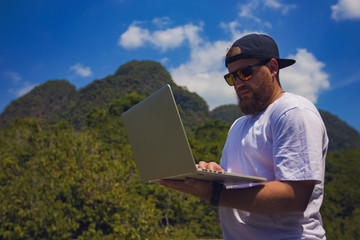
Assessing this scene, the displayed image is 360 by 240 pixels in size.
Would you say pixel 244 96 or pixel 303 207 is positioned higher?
pixel 244 96

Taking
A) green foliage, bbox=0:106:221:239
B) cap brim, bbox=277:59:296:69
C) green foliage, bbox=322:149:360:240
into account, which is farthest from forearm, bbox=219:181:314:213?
green foliage, bbox=0:106:221:239

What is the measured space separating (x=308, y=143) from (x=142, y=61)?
9322cm

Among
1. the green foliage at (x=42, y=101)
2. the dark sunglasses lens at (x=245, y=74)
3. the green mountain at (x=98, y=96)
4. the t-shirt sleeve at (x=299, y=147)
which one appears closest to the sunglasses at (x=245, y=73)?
the dark sunglasses lens at (x=245, y=74)

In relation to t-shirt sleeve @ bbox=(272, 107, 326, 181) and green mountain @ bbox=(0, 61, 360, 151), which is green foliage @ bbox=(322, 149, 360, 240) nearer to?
t-shirt sleeve @ bbox=(272, 107, 326, 181)

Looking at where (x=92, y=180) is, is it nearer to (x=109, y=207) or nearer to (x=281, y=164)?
(x=109, y=207)

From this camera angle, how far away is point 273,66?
4.71 feet

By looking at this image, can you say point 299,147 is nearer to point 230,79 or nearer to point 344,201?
point 230,79

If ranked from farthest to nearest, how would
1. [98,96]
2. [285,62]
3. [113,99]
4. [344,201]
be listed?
[98,96] < [113,99] < [344,201] < [285,62]

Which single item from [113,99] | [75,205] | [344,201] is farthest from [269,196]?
[113,99]

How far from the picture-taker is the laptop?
1.10m

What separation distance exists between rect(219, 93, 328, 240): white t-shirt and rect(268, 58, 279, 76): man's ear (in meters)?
0.15

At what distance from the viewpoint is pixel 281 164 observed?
115 cm

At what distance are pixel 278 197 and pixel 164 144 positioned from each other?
46cm

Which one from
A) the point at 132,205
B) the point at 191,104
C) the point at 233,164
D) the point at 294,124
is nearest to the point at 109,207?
the point at 132,205
